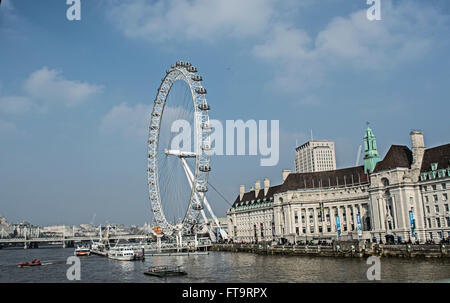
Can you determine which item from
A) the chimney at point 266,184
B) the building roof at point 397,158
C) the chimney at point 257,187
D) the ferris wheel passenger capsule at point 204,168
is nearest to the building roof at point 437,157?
the building roof at point 397,158

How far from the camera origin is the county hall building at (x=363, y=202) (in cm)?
7388

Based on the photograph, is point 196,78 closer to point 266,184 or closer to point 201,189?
point 201,189

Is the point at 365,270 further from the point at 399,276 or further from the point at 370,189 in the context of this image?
the point at 370,189

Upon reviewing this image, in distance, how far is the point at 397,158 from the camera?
267ft

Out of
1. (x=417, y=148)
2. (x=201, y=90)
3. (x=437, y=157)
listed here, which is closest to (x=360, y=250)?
(x=437, y=157)

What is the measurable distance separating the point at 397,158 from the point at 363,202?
17.3 m

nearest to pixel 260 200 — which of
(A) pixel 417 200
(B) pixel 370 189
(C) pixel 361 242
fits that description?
(B) pixel 370 189

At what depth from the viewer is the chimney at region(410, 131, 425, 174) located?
78.4 meters

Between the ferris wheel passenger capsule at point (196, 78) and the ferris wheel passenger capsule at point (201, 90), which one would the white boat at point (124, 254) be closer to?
the ferris wheel passenger capsule at point (201, 90)

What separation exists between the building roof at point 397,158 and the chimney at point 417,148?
2.31m

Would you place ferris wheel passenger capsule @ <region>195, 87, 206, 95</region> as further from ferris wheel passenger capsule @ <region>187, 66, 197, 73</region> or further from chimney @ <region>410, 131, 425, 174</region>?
chimney @ <region>410, 131, 425, 174</region>
